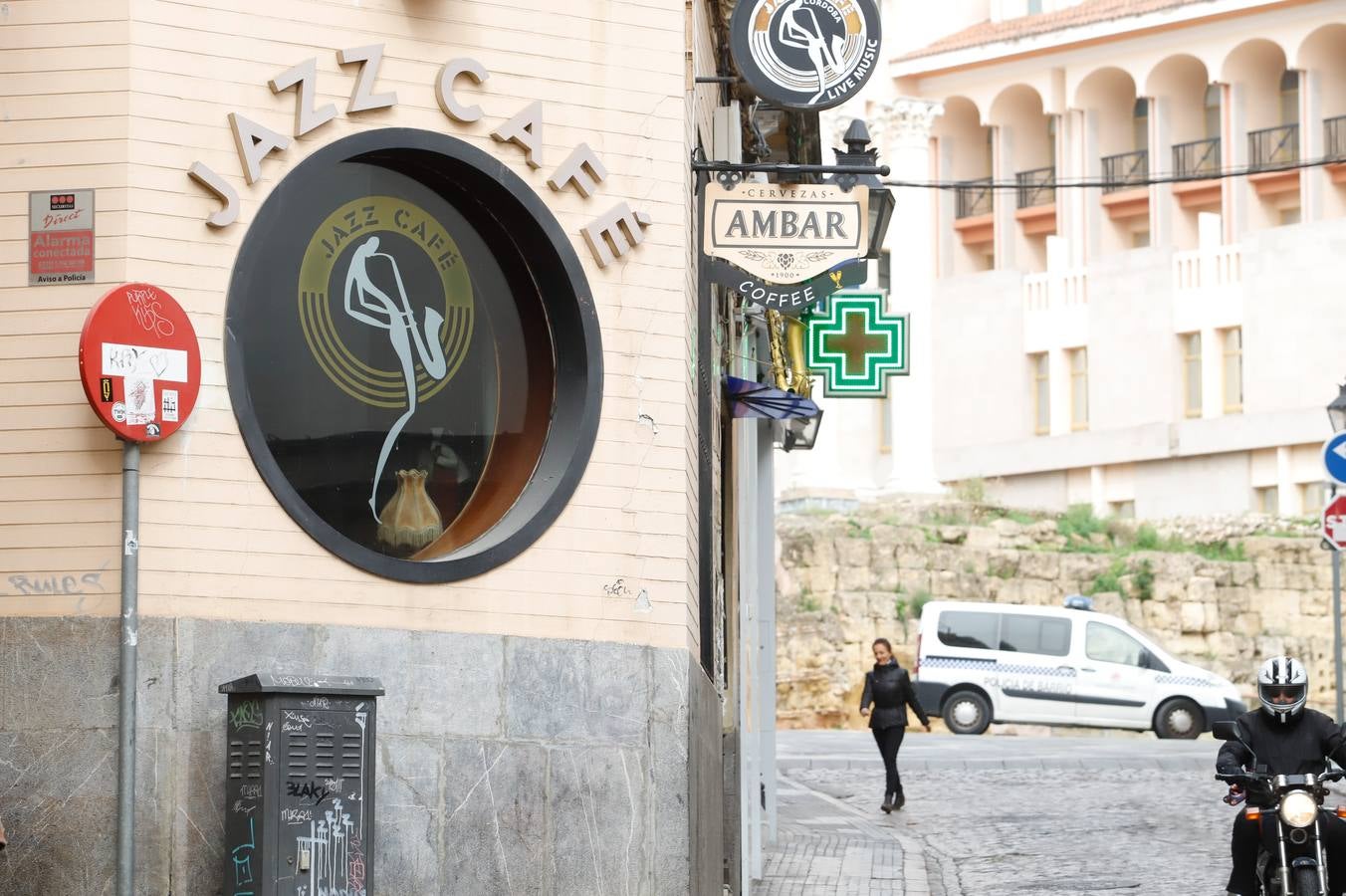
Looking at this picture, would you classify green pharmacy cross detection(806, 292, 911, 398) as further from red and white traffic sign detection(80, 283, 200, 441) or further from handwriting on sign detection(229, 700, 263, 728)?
handwriting on sign detection(229, 700, 263, 728)

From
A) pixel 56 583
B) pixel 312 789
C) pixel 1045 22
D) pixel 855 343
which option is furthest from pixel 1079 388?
pixel 312 789

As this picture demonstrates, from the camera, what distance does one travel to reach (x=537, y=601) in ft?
35.8

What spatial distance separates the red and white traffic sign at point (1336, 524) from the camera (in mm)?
21281

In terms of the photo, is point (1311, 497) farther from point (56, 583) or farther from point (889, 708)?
point (56, 583)

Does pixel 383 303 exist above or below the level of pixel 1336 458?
above

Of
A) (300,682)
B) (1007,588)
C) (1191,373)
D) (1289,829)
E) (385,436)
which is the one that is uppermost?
(1191,373)

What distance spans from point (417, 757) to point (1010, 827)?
10288 mm

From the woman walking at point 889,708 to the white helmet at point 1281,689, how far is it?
31.5 ft

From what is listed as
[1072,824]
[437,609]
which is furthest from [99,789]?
Result: [1072,824]

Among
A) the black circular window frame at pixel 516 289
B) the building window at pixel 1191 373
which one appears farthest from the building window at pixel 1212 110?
the black circular window frame at pixel 516 289

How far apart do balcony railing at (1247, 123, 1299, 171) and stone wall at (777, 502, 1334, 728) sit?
1135cm

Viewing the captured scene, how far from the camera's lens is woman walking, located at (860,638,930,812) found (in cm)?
2162

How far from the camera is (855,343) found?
753 inches

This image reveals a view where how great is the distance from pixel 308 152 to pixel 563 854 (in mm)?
3225
